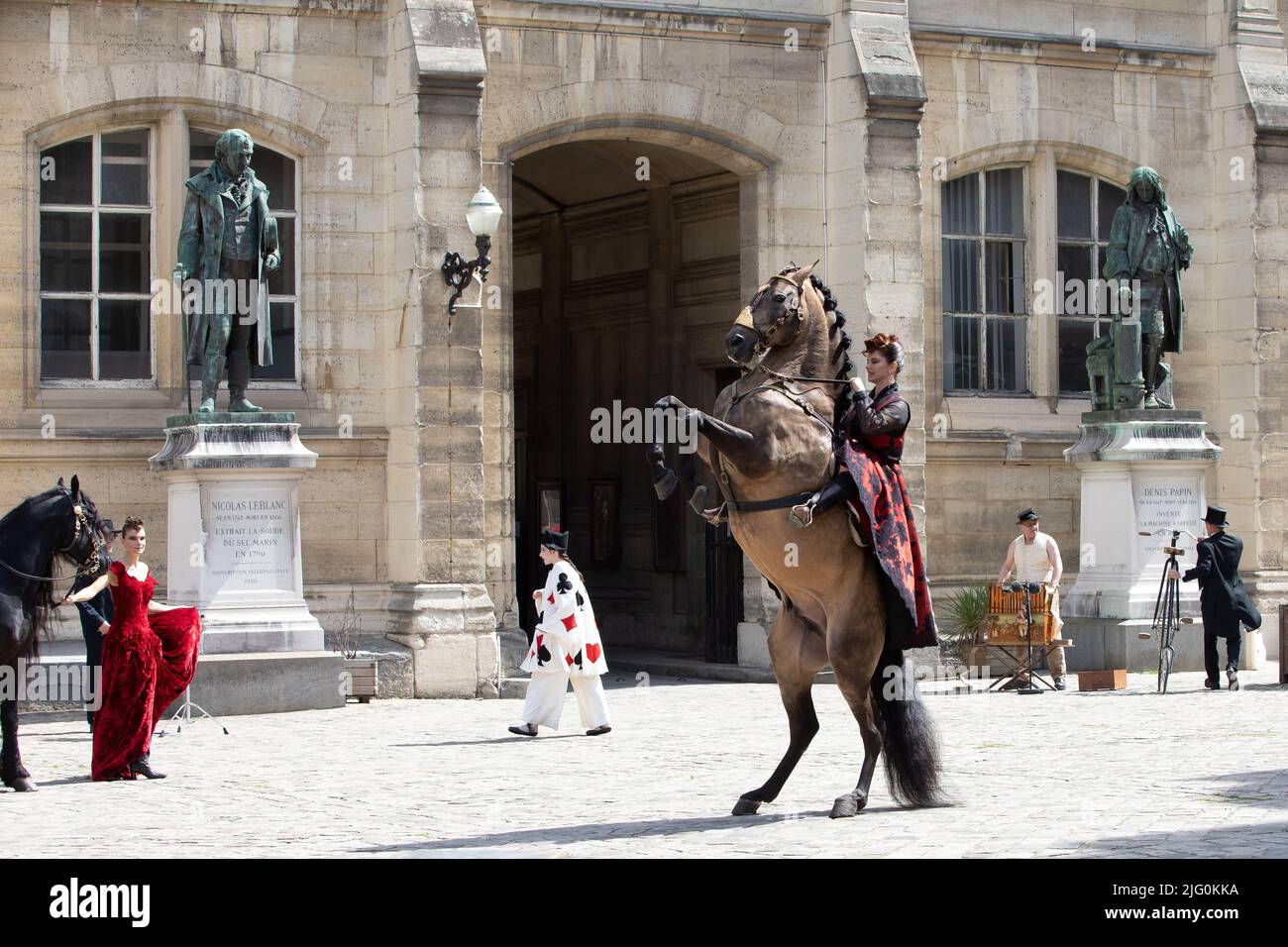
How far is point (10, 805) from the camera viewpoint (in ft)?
36.3

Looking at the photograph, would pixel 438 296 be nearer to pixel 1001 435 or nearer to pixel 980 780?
pixel 1001 435

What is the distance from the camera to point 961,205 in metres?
21.2

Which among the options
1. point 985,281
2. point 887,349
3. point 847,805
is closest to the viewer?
point 847,805

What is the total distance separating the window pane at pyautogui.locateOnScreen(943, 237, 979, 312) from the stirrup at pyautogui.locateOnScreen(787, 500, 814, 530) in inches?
455

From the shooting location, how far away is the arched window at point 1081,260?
21.6m

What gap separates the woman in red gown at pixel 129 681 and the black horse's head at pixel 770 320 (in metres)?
4.48

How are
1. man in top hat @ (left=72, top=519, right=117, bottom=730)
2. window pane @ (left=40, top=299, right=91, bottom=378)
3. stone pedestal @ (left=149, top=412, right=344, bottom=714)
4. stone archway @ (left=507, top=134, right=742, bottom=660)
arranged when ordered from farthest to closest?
stone archway @ (left=507, top=134, right=742, bottom=660) < window pane @ (left=40, top=299, right=91, bottom=378) < stone pedestal @ (left=149, top=412, right=344, bottom=714) < man in top hat @ (left=72, top=519, right=117, bottom=730)

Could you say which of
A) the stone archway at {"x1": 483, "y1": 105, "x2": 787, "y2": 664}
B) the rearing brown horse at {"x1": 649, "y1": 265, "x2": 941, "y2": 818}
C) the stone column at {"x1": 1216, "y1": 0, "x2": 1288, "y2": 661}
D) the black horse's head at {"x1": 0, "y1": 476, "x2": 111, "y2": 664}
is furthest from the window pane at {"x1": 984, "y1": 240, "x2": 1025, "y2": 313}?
the black horse's head at {"x1": 0, "y1": 476, "x2": 111, "y2": 664}

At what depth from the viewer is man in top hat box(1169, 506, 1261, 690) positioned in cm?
1780

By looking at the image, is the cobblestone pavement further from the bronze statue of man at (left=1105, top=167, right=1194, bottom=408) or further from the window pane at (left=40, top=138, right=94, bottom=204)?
the window pane at (left=40, top=138, right=94, bottom=204)

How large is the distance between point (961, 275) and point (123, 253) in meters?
8.59

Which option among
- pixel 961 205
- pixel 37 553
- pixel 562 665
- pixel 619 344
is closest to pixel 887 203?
pixel 961 205

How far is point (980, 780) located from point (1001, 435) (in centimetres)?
970

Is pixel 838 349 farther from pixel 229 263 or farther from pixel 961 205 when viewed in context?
pixel 961 205
